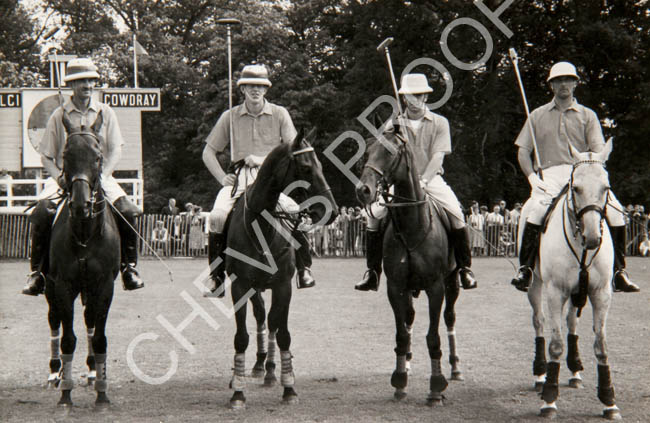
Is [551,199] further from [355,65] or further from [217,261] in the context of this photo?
[355,65]

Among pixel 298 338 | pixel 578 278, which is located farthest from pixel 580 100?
pixel 578 278

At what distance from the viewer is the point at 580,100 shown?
35.0 m

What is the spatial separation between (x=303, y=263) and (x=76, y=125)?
2.98 metres

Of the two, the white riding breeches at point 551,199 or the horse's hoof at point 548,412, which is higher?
the white riding breeches at point 551,199

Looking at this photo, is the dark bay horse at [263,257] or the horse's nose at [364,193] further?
the dark bay horse at [263,257]

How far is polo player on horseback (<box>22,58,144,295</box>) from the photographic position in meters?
8.13

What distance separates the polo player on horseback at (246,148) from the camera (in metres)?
8.50

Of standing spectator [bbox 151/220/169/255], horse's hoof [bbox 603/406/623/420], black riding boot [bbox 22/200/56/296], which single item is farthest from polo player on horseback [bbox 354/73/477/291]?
standing spectator [bbox 151/220/169/255]

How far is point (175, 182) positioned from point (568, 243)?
39.2m

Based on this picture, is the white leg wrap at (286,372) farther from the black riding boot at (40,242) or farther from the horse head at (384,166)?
the black riding boot at (40,242)

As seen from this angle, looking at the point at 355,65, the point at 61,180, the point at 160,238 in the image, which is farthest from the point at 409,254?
the point at 355,65

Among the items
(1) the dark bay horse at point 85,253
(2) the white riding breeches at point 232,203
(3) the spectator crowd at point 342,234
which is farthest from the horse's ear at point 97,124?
(3) the spectator crowd at point 342,234

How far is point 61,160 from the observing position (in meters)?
8.25

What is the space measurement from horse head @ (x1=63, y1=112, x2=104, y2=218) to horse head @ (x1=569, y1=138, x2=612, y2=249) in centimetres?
479
